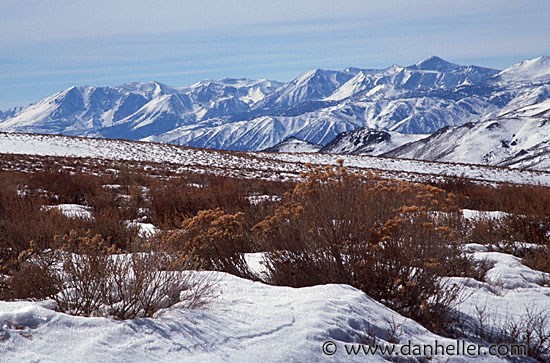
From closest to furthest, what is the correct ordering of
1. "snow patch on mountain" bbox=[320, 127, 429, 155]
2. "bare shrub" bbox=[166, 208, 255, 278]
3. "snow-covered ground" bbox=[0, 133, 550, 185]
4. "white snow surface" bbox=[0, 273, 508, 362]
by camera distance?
"white snow surface" bbox=[0, 273, 508, 362] < "bare shrub" bbox=[166, 208, 255, 278] < "snow-covered ground" bbox=[0, 133, 550, 185] < "snow patch on mountain" bbox=[320, 127, 429, 155]

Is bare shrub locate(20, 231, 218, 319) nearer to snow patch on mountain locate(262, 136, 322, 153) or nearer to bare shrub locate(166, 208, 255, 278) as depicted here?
bare shrub locate(166, 208, 255, 278)

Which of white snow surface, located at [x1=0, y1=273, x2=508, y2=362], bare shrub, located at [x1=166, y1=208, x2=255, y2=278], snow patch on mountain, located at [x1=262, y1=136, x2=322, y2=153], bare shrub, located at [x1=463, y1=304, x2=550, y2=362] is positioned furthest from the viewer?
snow patch on mountain, located at [x1=262, y1=136, x2=322, y2=153]

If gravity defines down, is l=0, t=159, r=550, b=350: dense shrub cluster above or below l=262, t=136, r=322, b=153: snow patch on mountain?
above

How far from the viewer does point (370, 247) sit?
3.24 meters

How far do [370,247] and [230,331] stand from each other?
56.6 inches

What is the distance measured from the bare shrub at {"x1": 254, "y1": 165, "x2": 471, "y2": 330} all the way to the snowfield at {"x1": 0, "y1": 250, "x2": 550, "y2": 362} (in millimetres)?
296

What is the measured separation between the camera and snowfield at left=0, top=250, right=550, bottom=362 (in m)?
2.05

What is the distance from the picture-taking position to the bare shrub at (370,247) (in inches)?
126

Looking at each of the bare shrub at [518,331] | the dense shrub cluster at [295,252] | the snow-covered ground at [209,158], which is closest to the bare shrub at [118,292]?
the dense shrub cluster at [295,252]

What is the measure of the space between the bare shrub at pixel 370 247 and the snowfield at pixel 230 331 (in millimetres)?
296

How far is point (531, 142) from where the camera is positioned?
9956 cm

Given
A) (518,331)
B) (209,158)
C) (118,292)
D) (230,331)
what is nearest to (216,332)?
(230,331)

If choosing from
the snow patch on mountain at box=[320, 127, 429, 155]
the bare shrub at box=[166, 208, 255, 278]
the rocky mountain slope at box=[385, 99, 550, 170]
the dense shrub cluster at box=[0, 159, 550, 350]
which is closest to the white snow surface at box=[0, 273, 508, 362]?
the dense shrub cluster at box=[0, 159, 550, 350]

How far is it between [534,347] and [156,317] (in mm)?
2746
